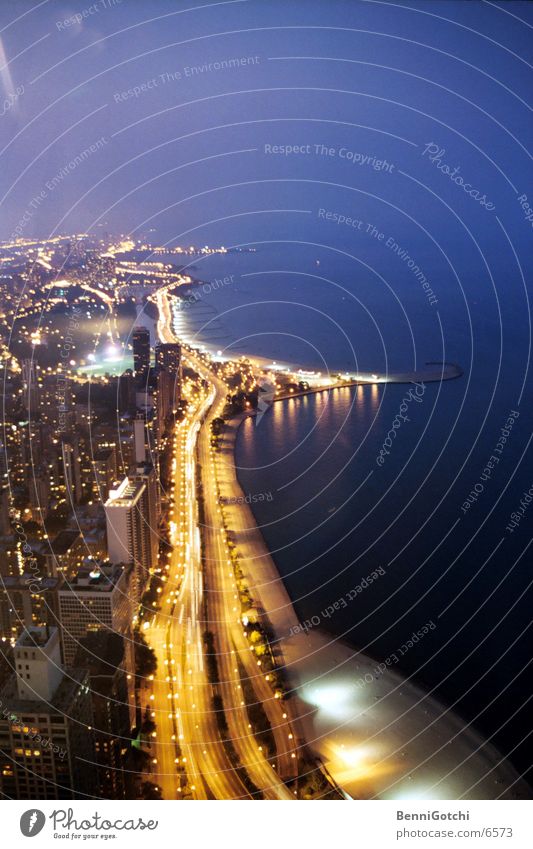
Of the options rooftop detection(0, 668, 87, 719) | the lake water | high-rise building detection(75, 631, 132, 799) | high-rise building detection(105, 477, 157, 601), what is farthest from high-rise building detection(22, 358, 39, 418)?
rooftop detection(0, 668, 87, 719)

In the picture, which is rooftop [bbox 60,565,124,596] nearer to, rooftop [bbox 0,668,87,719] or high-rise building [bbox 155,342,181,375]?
rooftop [bbox 0,668,87,719]

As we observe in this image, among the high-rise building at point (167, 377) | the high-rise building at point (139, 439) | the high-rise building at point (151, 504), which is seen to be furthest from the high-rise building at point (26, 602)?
the high-rise building at point (167, 377)

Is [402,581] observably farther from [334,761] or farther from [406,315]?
[406,315]

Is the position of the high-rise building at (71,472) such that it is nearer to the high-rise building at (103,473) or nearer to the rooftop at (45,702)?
the high-rise building at (103,473)

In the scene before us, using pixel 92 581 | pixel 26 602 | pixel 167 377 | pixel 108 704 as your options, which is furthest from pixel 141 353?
pixel 108 704

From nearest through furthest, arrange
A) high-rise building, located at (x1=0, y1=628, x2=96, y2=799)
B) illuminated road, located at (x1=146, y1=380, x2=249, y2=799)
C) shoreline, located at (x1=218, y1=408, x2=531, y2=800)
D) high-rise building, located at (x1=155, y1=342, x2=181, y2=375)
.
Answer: high-rise building, located at (x1=0, y1=628, x2=96, y2=799) < illuminated road, located at (x1=146, y1=380, x2=249, y2=799) < shoreline, located at (x1=218, y1=408, x2=531, y2=800) < high-rise building, located at (x1=155, y1=342, x2=181, y2=375)
